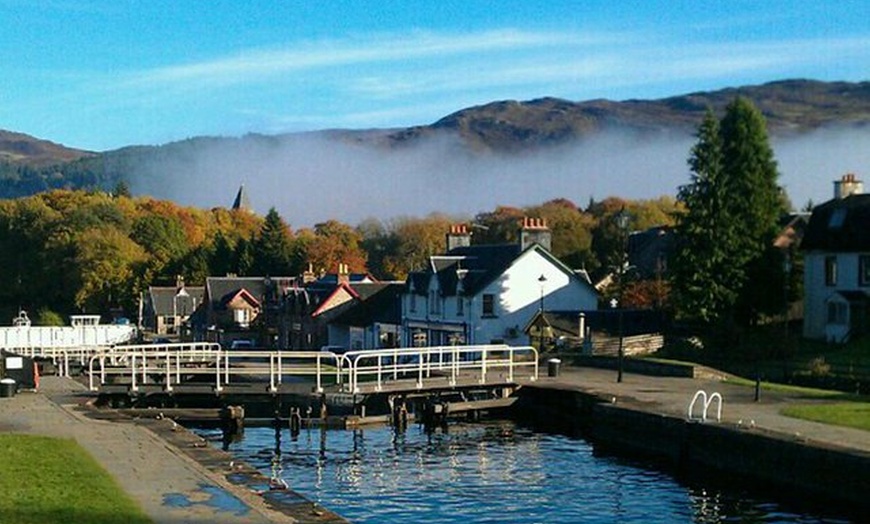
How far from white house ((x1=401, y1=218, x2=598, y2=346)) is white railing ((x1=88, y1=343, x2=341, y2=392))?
25.4 feet

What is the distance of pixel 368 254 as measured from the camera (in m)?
157

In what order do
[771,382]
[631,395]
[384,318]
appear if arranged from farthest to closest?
[384,318]
[771,382]
[631,395]

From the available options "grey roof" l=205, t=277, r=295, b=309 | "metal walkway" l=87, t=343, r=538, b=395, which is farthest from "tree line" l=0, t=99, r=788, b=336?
"metal walkway" l=87, t=343, r=538, b=395

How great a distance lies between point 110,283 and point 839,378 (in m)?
102

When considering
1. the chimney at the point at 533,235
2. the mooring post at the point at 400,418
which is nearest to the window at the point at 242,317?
the chimney at the point at 533,235

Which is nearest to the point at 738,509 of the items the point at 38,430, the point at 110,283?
the point at 38,430

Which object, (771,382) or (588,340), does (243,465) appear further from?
(588,340)

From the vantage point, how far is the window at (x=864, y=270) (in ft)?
214

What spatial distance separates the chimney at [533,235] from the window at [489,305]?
3897 mm

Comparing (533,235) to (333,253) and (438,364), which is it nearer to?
(438,364)

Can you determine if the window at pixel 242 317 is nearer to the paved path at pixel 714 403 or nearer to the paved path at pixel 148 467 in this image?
the paved path at pixel 714 403

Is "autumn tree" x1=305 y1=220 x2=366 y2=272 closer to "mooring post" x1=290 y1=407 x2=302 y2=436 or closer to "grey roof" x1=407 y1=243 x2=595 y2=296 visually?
"grey roof" x1=407 y1=243 x2=595 y2=296

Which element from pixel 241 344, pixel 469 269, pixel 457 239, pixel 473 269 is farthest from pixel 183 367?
pixel 241 344

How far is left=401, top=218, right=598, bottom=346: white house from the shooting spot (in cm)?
7569
